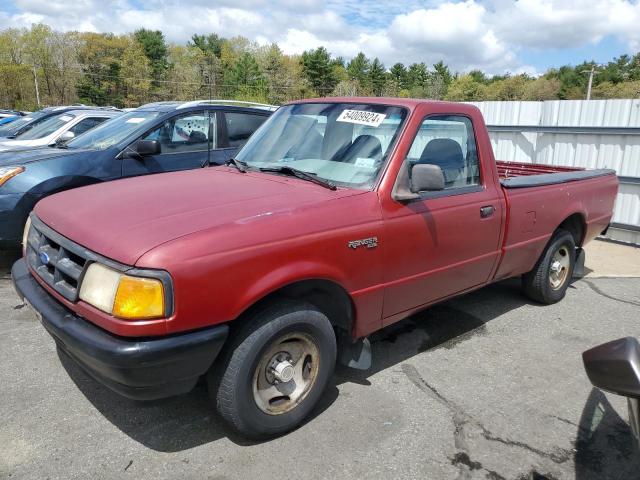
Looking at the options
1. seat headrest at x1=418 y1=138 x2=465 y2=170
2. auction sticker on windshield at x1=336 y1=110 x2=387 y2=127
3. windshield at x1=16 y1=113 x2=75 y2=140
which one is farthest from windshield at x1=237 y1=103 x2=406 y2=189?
windshield at x1=16 y1=113 x2=75 y2=140

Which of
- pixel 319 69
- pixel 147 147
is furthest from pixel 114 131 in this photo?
pixel 319 69

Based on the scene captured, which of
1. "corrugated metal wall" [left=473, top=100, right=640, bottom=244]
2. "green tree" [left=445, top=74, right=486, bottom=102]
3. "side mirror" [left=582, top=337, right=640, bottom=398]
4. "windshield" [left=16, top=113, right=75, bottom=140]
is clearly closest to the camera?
"side mirror" [left=582, top=337, right=640, bottom=398]

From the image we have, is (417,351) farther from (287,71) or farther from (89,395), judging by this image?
(287,71)

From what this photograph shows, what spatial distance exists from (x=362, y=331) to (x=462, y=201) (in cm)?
128

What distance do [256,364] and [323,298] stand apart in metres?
0.63

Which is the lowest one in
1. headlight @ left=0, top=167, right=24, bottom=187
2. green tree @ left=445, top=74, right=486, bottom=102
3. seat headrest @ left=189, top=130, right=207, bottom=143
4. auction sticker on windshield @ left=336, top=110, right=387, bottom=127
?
headlight @ left=0, top=167, right=24, bottom=187

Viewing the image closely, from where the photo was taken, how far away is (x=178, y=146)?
20.6ft

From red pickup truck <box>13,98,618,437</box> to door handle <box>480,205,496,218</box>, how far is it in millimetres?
28

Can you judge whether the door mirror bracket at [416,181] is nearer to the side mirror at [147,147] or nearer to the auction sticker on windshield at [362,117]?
the auction sticker on windshield at [362,117]

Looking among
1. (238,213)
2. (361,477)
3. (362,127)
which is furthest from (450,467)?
(362,127)

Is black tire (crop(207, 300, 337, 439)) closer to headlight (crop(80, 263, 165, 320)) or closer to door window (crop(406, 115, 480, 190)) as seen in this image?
headlight (crop(80, 263, 165, 320))

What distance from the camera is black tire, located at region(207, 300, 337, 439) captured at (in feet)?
8.51

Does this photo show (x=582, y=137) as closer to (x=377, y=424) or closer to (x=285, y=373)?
(x=377, y=424)

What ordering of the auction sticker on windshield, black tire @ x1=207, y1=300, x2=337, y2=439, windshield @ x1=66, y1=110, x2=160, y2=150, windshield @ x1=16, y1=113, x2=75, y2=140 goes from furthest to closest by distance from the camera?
1. windshield @ x1=16, y1=113, x2=75, y2=140
2. windshield @ x1=66, y1=110, x2=160, y2=150
3. the auction sticker on windshield
4. black tire @ x1=207, y1=300, x2=337, y2=439
